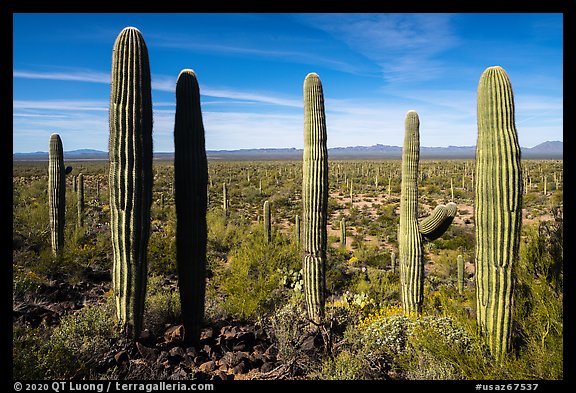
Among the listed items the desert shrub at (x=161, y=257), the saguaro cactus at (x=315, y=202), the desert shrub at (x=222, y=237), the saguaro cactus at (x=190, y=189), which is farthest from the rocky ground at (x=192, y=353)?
the desert shrub at (x=222, y=237)

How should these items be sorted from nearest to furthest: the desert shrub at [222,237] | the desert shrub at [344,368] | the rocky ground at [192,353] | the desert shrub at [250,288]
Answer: the desert shrub at [344,368] → the rocky ground at [192,353] → the desert shrub at [250,288] → the desert shrub at [222,237]

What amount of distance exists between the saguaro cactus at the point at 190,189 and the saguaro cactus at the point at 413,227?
3.99 m

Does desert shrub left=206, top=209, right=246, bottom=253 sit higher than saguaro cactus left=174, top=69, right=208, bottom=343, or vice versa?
saguaro cactus left=174, top=69, right=208, bottom=343

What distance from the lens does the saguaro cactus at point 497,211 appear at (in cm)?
538

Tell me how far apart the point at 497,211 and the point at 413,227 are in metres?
2.75

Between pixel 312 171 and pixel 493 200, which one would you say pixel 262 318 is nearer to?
pixel 312 171

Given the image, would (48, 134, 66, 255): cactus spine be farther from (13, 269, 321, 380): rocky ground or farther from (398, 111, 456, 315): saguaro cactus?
(398, 111, 456, 315): saguaro cactus

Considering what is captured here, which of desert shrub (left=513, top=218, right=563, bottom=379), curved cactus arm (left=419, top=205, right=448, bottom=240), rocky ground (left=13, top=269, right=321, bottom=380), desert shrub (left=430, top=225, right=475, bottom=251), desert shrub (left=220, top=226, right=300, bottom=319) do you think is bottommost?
desert shrub (left=430, top=225, right=475, bottom=251)

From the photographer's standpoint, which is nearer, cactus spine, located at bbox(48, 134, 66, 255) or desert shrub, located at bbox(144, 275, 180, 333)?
desert shrub, located at bbox(144, 275, 180, 333)

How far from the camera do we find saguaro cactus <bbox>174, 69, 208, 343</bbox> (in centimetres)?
682

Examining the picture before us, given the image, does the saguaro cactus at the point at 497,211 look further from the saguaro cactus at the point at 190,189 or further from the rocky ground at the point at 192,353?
the saguaro cactus at the point at 190,189

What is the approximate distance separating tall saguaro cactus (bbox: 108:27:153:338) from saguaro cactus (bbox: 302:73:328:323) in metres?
2.86

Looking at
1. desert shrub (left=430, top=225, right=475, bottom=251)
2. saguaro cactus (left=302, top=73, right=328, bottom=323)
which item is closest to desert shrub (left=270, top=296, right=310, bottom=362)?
saguaro cactus (left=302, top=73, right=328, bottom=323)

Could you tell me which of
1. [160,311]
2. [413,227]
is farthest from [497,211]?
[160,311]
